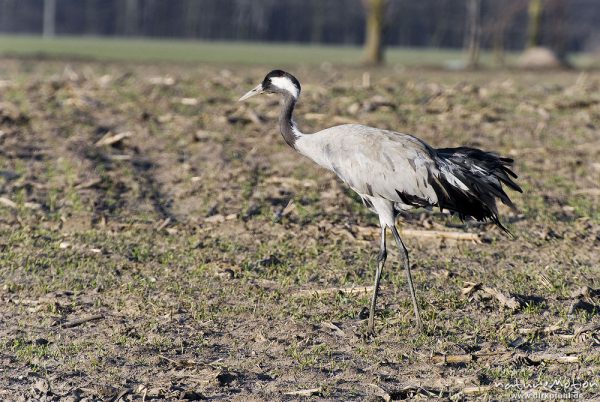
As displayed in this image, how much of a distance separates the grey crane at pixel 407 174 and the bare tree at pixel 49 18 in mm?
53889

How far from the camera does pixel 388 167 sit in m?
7.04

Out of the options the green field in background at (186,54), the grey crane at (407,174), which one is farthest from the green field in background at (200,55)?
the grey crane at (407,174)

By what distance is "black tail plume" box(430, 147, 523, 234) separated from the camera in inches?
273

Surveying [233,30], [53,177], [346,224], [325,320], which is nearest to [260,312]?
[325,320]

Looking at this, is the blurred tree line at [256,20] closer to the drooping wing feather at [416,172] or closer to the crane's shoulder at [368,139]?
the crane's shoulder at [368,139]

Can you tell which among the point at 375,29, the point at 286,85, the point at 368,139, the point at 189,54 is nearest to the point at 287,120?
the point at 286,85

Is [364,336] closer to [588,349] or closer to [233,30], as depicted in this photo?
[588,349]

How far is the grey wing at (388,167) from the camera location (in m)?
6.98

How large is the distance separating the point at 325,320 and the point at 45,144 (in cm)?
618

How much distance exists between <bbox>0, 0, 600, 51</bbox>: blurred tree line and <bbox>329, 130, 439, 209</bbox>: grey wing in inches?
2098

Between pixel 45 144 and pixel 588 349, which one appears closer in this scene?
pixel 588 349

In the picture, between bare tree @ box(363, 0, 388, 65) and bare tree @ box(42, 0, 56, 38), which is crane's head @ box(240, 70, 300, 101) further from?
bare tree @ box(42, 0, 56, 38)

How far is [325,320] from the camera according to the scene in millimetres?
6949

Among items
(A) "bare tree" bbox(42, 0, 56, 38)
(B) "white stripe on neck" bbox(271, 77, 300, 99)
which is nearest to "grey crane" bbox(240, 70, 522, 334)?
(B) "white stripe on neck" bbox(271, 77, 300, 99)
